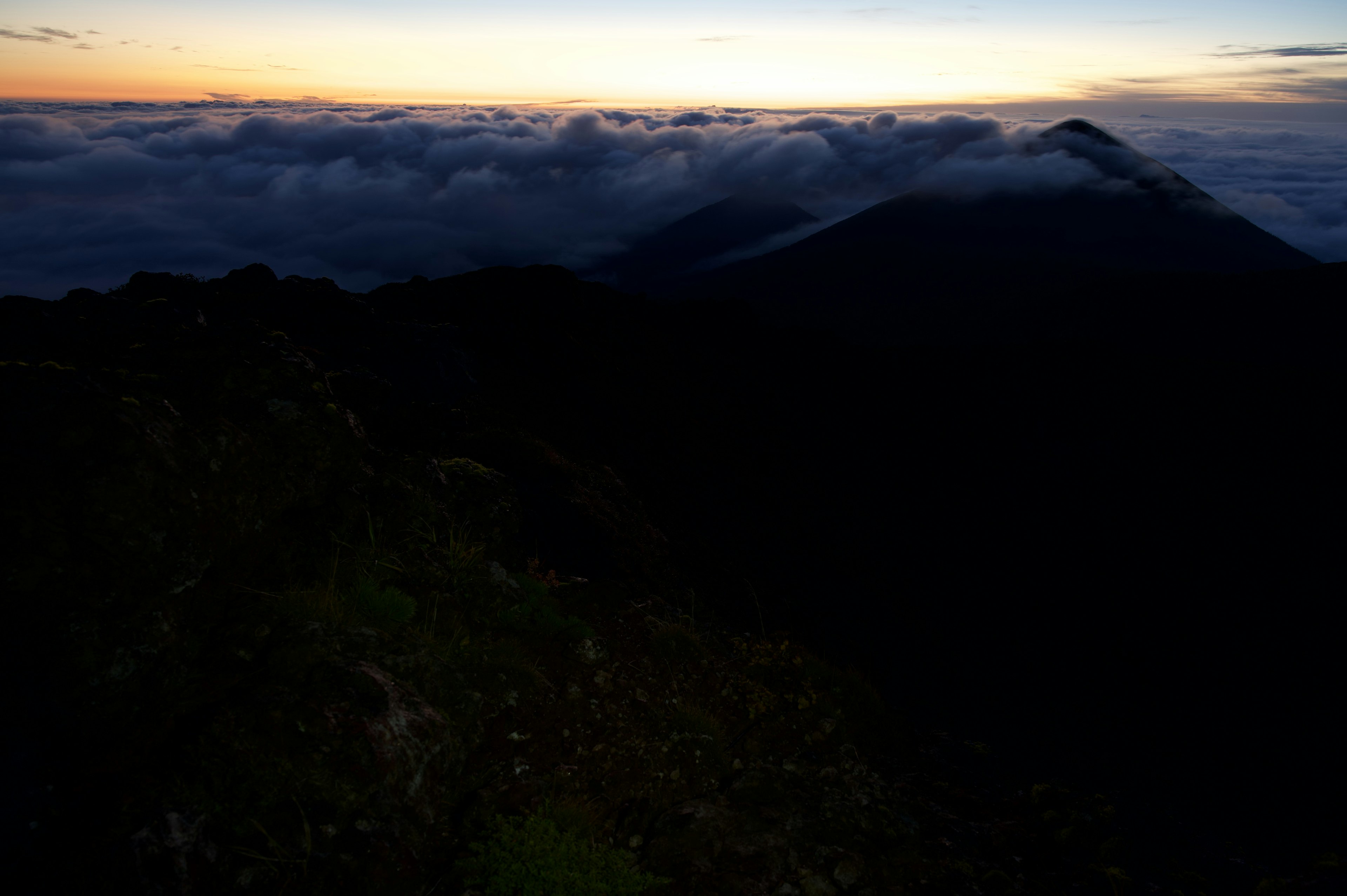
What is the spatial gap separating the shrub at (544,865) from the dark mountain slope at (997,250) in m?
81.2

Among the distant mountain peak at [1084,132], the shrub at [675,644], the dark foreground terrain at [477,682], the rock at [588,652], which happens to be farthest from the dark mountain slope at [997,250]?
the rock at [588,652]

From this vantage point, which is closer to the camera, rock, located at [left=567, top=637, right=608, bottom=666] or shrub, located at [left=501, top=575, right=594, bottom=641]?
rock, located at [left=567, top=637, right=608, bottom=666]

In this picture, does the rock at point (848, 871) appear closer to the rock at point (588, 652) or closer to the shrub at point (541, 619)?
the rock at point (588, 652)

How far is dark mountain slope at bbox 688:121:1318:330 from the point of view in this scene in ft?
298

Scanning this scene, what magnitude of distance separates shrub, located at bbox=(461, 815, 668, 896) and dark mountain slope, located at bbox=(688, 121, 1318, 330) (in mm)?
81188

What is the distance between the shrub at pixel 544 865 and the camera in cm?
306

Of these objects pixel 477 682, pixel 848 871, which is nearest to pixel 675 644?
pixel 477 682

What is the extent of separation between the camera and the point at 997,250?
116 meters

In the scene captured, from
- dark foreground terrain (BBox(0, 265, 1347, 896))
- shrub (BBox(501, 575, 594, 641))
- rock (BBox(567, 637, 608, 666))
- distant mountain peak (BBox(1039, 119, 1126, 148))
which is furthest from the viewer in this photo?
distant mountain peak (BBox(1039, 119, 1126, 148))

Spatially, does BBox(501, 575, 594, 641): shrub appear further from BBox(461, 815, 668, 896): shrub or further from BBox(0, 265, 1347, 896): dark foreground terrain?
BBox(461, 815, 668, 896): shrub

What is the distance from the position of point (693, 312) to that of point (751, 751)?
1181 inches

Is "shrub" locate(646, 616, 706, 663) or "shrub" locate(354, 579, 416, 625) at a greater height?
"shrub" locate(354, 579, 416, 625)

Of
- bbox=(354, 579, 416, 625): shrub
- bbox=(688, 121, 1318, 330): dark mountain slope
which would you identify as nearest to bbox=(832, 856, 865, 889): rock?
bbox=(354, 579, 416, 625): shrub

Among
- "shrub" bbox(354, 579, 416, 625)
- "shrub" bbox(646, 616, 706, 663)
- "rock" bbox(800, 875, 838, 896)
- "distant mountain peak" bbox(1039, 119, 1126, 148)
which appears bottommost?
"rock" bbox(800, 875, 838, 896)
